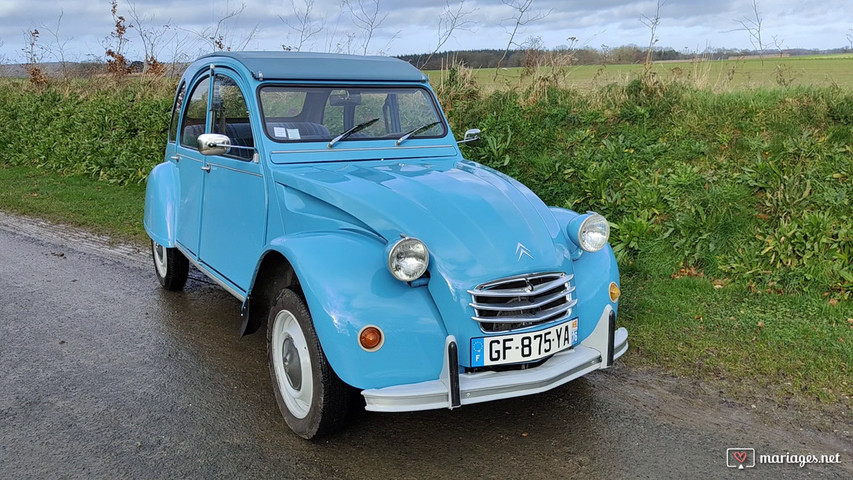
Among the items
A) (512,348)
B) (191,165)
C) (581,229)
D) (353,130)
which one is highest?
(353,130)

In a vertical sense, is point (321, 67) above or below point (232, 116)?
above

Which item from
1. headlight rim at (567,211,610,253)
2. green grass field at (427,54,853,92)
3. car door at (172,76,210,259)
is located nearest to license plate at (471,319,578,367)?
headlight rim at (567,211,610,253)

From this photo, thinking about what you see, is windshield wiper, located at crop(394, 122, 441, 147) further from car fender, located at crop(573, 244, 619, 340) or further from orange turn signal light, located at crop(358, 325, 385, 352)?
orange turn signal light, located at crop(358, 325, 385, 352)

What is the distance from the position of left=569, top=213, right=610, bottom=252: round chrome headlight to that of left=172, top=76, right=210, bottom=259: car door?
2.80m

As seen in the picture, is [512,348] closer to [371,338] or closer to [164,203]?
[371,338]

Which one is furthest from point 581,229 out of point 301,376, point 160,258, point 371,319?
point 160,258

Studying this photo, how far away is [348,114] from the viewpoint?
15.7 feet

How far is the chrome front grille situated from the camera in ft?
10.9

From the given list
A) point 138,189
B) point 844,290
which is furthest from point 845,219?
point 138,189

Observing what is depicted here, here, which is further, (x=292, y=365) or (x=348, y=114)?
(x=348, y=114)

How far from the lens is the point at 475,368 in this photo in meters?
3.37

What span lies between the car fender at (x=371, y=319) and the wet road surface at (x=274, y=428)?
0.51 m

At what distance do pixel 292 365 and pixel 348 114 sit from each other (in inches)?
73.3

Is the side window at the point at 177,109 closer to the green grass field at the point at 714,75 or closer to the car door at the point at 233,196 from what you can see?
the car door at the point at 233,196
